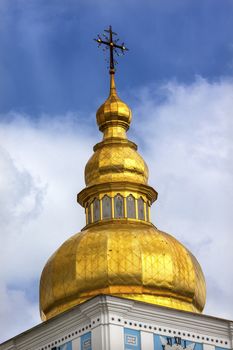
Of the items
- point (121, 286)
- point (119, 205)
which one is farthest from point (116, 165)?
point (121, 286)

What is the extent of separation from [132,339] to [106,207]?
6481 millimetres

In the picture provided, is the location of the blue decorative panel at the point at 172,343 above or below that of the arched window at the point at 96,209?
below

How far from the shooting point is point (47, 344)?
4119cm

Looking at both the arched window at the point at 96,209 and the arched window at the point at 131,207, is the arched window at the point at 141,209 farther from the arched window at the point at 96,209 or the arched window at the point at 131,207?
the arched window at the point at 96,209

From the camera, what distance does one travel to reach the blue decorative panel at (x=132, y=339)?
39.5 m

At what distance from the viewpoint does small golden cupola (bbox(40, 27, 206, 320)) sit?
136ft

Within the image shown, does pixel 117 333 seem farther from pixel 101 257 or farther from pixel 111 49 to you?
pixel 111 49

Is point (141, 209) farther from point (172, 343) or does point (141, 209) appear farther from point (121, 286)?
point (172, 343)

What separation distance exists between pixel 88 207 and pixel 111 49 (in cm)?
668

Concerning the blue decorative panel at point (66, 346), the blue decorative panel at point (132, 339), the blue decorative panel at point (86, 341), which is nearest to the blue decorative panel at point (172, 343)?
the blue decorative panel at point (132, 339)

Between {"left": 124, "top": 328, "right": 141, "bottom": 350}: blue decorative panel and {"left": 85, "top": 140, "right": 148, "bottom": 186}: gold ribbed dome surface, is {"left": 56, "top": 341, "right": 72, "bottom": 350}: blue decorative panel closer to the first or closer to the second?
{"left": 124, "top": 328, "right": 141, "bottom": 350}: blue decorative panel

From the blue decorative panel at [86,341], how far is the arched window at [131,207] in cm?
601

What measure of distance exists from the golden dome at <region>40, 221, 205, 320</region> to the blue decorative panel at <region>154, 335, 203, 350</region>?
4.87 feet

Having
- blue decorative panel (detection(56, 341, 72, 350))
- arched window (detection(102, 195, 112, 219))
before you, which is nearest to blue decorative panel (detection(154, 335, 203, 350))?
blue decorative panel (detection(56, 341, 72, 350))
